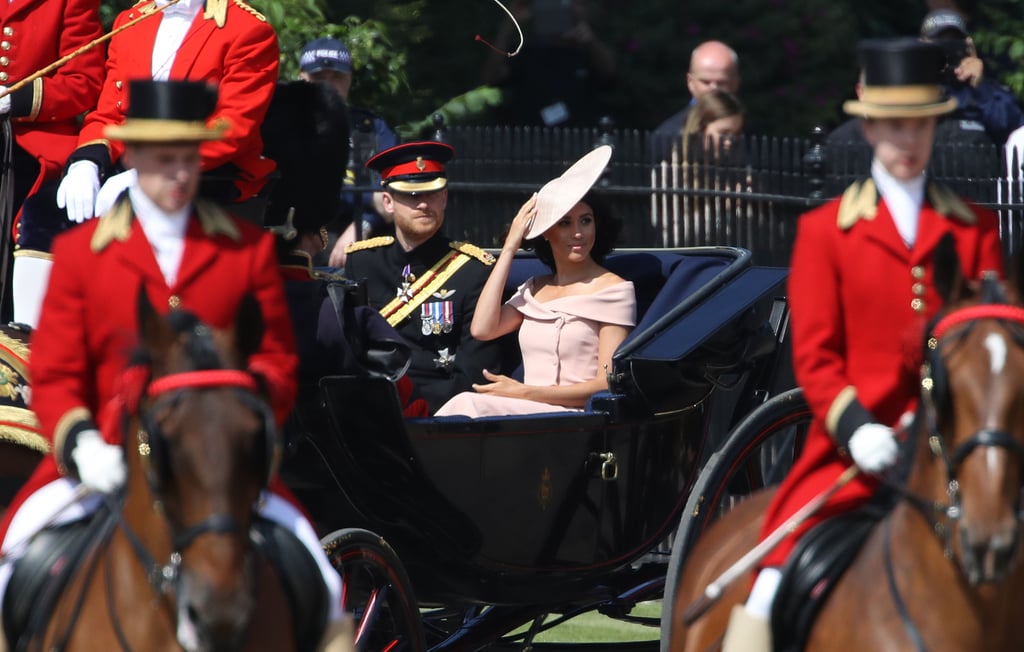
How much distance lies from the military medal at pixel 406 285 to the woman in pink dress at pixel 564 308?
0.27 meters

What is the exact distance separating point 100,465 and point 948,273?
1.86 metres

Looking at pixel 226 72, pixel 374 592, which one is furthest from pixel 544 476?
pixel 226 72

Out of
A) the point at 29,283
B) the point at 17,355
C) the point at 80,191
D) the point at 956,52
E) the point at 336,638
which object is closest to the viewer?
the point at 336,638

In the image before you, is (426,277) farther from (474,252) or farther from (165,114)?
(165,114)

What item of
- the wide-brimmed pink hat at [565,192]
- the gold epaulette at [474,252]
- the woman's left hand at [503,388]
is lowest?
the woman's left hand at [503,388]

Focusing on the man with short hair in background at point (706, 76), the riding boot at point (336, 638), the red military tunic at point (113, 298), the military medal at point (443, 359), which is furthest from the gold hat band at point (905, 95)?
the man with short hair in background at point (706, 76)

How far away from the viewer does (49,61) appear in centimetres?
706

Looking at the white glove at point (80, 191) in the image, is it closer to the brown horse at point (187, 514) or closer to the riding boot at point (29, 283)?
the riding boot at point (29, 283)

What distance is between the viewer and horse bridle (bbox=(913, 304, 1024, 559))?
422cm

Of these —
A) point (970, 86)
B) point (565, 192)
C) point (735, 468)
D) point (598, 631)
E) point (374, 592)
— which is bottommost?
point (598, 631)

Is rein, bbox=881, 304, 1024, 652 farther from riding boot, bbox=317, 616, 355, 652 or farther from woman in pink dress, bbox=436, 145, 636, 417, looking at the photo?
woman in pink dress, bbox=436, 145, 636, 417

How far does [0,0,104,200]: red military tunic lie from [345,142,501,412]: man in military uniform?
123 cm

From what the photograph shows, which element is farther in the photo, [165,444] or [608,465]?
[608,465]

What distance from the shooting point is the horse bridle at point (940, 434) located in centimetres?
422
